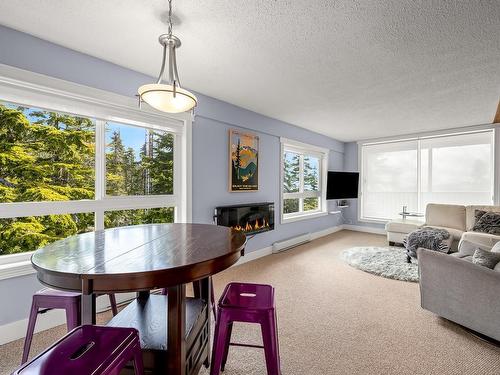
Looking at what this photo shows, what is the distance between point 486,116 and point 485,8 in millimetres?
3388

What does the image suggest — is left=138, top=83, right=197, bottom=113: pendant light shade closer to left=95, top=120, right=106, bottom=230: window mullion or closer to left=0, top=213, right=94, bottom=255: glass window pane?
left=95, top=120, right=106, bottom=230: window mullion

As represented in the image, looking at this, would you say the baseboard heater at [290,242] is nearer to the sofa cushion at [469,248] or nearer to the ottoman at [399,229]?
the ottoman at [399,229]

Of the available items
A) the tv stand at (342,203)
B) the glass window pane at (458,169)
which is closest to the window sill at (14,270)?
the tv stand at (342,203)

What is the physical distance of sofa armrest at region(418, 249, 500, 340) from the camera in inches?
71.5

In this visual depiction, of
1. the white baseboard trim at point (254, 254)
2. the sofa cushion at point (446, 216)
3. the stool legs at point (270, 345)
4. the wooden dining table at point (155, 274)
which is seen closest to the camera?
the wooden dining table at point (155, 274)

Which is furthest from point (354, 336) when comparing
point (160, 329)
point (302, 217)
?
point (302, 217)

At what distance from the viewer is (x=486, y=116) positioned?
4074 millimetres

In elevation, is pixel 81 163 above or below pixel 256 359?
above

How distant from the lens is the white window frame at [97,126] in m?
1.96

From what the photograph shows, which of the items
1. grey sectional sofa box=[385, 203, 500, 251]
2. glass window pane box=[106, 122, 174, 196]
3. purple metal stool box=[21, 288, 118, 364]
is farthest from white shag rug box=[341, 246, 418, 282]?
purple metal stool box=[21, 288, 118, 364]

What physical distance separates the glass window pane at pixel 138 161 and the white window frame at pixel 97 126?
7 cm

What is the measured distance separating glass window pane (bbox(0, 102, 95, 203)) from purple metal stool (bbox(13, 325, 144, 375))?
1668mm

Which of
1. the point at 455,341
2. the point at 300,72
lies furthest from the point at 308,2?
the point at 455,341

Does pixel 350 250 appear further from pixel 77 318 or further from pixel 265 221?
pixel 77 318
